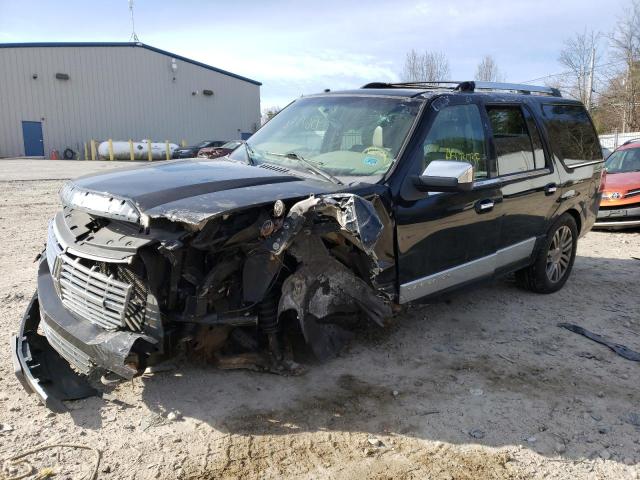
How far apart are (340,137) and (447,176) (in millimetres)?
1031

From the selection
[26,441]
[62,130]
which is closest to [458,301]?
[26,441]

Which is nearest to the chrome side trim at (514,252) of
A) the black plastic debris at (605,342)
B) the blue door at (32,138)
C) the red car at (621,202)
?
the black plastic debris at (605,342)

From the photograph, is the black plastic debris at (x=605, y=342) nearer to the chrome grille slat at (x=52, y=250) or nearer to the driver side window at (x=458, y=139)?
the driver side window at (x=458, y=139)

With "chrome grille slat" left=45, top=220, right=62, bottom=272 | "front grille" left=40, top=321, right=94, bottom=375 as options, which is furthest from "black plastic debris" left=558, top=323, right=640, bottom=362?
"chrome grille slat" left=45, top=220, right=62, bottom=272

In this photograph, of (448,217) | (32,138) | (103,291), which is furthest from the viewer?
(32,138)

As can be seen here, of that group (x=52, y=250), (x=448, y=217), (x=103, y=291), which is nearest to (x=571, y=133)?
(x=448, y=217)

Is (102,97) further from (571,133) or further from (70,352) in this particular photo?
(70,352)

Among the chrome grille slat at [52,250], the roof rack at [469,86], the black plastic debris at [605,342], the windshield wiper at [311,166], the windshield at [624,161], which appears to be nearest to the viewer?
the chrome grille slat at [52,250]

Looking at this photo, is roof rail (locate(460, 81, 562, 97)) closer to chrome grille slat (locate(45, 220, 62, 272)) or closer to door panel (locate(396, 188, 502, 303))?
door panel (locate(396, 188, 502, 303))

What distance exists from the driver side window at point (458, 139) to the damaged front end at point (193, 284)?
843mm

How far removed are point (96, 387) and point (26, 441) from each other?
1.88 feet

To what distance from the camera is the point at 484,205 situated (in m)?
4.21

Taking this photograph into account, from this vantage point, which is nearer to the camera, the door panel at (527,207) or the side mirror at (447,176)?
the side mirror at (447,176)

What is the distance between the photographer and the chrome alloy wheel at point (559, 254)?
5.52 metres
